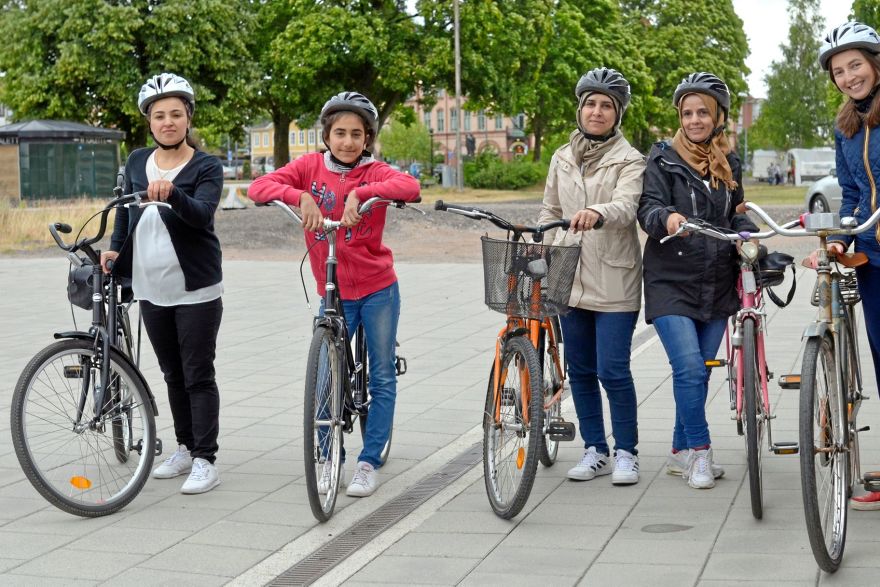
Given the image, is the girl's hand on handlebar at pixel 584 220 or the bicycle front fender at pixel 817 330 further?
the girl's hand on handlebar at pixel 584 220

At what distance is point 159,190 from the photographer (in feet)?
17.2

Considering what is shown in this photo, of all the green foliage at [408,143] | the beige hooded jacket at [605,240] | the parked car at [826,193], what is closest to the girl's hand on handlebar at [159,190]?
the beige hooded jacket at [605,240]

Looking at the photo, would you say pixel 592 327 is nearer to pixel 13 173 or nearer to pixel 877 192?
pixel 877 192

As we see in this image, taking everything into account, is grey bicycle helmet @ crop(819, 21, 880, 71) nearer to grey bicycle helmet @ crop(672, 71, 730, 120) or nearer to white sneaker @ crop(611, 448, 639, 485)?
grey bicycle helmet @ crop(672, 71, 730, 120)

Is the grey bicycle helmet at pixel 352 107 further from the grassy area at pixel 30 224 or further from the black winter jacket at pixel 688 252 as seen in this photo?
the grassy area at pixel 30 224

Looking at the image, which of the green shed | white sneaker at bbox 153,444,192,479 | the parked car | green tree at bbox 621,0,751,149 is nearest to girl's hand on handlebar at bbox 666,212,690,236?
white sneaker at bbox 153,444,192,479

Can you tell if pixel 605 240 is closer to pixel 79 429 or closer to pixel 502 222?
pixel 502 222

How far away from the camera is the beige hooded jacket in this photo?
18.8 feet

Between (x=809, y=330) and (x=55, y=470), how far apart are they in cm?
307

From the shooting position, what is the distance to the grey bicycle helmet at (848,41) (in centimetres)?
495

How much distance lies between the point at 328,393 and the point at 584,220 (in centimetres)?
126

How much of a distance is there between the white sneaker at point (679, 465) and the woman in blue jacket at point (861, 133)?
0.79 m

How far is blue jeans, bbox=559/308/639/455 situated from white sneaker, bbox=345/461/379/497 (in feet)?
3.39

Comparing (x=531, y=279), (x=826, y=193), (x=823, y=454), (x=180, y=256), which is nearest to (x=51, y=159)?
(x=826, y=193)
